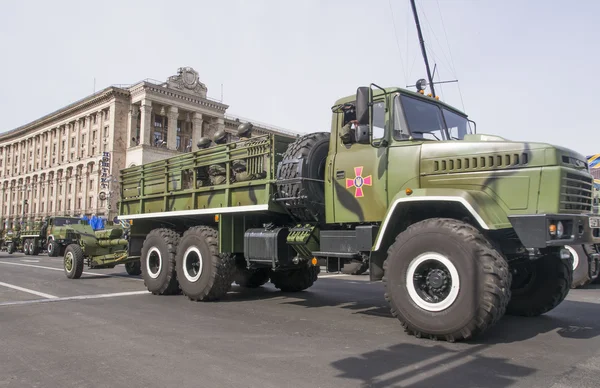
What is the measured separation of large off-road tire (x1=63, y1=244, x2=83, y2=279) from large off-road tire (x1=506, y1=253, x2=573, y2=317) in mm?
10816

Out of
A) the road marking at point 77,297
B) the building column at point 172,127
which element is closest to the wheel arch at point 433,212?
the road marking at point 77,297

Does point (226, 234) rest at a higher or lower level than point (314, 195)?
lower

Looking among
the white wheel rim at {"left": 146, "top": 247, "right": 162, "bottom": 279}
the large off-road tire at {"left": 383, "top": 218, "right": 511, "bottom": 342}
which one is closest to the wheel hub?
the large off-road tire at {"left": 383, "top": 218, "right": 511, "bottom": 342}

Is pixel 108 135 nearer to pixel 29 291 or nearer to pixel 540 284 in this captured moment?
pixel 29 291

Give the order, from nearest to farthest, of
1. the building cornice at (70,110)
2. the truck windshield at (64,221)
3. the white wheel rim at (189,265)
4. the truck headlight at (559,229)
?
1. the truck headlight at (559,229)
2. the white wheel rim at (189,265)
3. the truck windshield at (64,221)
4. the building cornice at (70,110)

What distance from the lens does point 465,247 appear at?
16.5 feet

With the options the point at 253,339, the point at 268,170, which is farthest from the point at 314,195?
the point at 253,339

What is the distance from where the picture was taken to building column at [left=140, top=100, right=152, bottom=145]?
2638 inches

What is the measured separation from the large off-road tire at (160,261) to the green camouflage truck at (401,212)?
0.04 metres

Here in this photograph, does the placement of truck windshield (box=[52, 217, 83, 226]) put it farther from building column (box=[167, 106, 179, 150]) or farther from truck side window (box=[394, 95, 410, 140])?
building column (box=[167, 106, 179, 150])

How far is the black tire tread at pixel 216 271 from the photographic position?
27.1ft

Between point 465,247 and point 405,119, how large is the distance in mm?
2035

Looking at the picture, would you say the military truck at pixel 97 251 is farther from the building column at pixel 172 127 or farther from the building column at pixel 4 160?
the building column at pixel 4 160

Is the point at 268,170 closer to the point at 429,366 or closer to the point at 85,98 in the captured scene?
the point at 429,366
